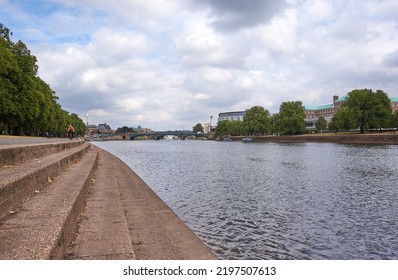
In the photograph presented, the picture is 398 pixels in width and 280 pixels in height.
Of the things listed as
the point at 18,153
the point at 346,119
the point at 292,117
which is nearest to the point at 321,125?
the point at 292,117

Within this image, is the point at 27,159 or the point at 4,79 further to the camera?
the point at 4,79

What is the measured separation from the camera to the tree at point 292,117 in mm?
154500

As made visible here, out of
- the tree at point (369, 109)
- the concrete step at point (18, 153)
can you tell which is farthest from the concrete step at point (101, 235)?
the tree at point (369, 109)

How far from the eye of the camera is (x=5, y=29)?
58500 millimetres

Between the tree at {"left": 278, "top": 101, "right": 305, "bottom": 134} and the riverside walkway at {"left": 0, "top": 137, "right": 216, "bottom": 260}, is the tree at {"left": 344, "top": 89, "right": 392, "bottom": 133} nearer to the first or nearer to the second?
the tree at {"left": 278, "top": 101, "right": 305, "bottom": 134}

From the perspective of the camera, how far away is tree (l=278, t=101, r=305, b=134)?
154 m

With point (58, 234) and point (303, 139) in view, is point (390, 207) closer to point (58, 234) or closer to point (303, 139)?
point (58, 234)

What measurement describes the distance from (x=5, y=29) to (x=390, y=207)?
2519 inches

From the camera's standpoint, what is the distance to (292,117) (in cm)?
15475

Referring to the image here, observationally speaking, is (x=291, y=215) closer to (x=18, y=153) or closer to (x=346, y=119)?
(x=18, y=153)

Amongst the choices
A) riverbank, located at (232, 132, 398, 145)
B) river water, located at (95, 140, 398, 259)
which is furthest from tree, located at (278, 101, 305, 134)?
river water, located at (95, 140, 398, 259)

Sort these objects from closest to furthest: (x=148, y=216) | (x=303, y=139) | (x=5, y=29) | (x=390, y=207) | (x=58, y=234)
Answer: (x=58, y=234)
(x=148, y=216)
(x=390, y=207)
(x=5, y=29)
(x=303, y=139)

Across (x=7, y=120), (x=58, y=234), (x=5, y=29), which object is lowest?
(x=58, y=234)

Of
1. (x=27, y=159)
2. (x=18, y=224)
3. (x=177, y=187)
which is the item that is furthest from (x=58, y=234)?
(x=177, y=187)
